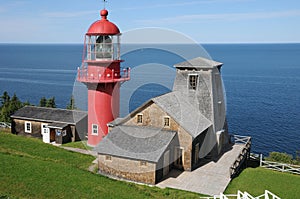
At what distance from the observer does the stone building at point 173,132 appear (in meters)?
17.8

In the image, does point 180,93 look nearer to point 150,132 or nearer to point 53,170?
point 150,132

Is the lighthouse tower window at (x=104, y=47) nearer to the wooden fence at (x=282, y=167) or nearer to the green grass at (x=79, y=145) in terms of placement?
the green grass at (x=79, y=145)

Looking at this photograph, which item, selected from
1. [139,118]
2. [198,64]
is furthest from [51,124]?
[198,64]

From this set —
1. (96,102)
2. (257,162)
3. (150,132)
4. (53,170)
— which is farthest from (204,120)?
(53,170)

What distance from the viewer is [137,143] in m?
18.3

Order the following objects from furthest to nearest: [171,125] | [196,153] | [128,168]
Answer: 1. [196,153]
2. [171,125]
3. [128,168]

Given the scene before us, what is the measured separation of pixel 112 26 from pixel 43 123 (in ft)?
35.0

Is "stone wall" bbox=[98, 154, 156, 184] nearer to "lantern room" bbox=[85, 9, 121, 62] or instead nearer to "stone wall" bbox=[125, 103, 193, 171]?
"stone wall" bbox=[125, 103, 193, 171]

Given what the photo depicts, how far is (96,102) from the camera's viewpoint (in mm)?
23750

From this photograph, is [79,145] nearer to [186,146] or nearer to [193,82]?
[186,146]

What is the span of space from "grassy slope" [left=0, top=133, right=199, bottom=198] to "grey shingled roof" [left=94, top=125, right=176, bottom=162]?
162 centimetres

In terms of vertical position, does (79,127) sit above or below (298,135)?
above

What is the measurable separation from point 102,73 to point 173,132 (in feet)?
24.1

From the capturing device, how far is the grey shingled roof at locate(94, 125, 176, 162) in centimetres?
1756
